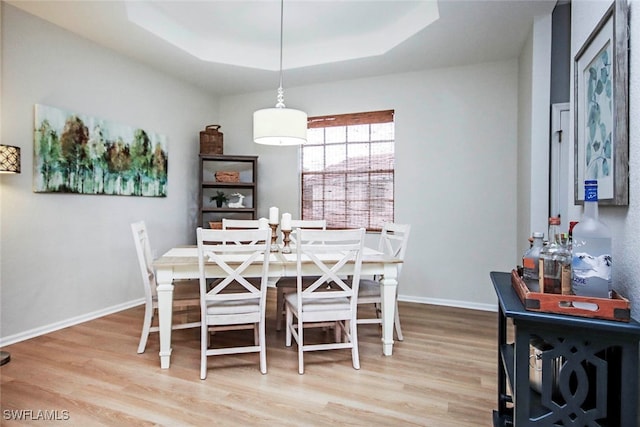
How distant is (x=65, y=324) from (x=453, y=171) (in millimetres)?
4214

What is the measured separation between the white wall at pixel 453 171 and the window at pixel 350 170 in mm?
148

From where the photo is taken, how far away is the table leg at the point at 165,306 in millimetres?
2393

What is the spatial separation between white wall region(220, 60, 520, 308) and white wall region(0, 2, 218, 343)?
2453mm

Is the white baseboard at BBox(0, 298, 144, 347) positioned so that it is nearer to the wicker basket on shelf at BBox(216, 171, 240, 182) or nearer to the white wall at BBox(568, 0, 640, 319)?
the wicker basket on shelf at BBox(216, 171, 240, 182)

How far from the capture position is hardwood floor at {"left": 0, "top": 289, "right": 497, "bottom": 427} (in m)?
1.91

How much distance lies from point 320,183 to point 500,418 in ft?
11.6

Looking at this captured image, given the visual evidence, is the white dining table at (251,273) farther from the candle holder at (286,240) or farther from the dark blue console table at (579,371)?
the dark blue console table at (579,371)

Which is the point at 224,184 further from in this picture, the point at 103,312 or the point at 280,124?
the point at 280,124

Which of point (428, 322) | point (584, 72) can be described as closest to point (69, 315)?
point (428, 322)

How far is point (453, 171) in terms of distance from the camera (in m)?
4.11

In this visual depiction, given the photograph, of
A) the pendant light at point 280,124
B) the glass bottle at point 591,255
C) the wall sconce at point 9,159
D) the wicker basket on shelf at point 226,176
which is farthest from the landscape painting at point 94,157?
the glass bottle at point 591,255

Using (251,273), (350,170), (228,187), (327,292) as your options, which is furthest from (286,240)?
(228,187)

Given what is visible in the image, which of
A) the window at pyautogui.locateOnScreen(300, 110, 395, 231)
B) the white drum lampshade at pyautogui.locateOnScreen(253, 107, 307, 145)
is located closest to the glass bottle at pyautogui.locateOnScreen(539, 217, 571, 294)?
the white drum lampshade at pyautogui.locateOnScreen(253, 107, 307, 145)

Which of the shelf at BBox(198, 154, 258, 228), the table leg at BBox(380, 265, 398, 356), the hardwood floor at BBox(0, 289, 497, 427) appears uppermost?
the shelf at BBox(198, 154, 258, 228)
